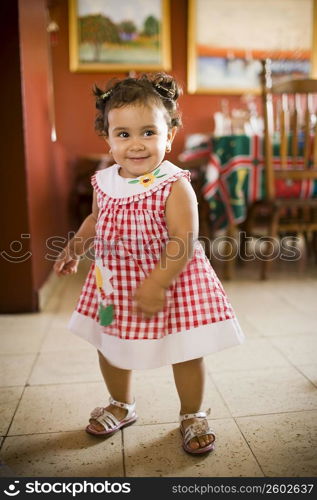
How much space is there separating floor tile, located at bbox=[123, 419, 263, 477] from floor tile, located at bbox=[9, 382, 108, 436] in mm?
130

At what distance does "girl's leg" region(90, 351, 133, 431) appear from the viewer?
3.00 ft

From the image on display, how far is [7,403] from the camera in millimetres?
1026

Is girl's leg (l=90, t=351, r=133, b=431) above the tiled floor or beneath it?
above

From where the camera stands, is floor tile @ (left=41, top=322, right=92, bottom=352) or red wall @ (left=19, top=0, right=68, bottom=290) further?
red wall @ (left=19, top=0, right=68, bottom=290)

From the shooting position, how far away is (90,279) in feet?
3.01

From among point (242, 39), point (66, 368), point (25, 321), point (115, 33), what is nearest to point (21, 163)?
point (25, 321)

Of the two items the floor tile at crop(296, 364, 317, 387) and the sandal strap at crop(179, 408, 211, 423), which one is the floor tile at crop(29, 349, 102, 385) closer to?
the sandal strap at crop(179, 408, 211, 423)

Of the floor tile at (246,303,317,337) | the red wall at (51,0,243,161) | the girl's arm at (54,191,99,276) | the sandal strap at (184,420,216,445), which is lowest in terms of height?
the floor tile at (246,303,317,337)

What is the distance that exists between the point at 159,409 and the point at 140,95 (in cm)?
67

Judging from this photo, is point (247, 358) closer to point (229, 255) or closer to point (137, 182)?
point (137, 182)

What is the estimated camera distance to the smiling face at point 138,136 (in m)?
0.80

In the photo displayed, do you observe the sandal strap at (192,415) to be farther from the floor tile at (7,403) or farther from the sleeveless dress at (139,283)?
the floor tile at (7,403)

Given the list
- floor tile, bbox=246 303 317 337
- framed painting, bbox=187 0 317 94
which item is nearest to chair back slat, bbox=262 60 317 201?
floor tile, bbox=246 303 317 337

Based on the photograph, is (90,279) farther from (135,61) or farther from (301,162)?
(135,61)
